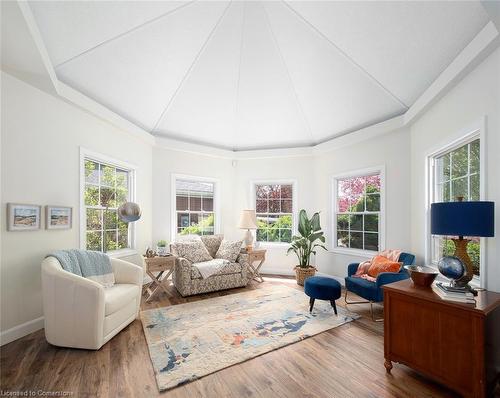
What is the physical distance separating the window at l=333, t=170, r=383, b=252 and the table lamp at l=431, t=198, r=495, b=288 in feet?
7.51

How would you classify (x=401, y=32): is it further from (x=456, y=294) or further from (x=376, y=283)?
(x=376, y=283)

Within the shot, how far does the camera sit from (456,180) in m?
2.92

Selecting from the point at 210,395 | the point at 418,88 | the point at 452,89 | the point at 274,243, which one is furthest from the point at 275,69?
the point at 210,395

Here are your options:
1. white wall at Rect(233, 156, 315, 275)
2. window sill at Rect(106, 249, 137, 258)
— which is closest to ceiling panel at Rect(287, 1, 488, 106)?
white wall at Rect(233, 156, 315, 275)

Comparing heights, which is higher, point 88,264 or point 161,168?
point 161,168

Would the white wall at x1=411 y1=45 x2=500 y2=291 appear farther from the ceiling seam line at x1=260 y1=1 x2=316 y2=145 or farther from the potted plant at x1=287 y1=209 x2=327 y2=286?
the ceiling seam line at x1=260 y1=1 x2=316 y2=145

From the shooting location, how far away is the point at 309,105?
4418 millimetres

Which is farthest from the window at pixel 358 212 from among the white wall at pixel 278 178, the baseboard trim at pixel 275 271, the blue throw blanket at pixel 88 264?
the blue throw blanket at pixel 88 264

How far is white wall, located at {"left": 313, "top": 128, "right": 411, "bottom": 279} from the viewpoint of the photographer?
395 centimetres

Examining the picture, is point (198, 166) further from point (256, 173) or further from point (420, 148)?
point (420, 148)

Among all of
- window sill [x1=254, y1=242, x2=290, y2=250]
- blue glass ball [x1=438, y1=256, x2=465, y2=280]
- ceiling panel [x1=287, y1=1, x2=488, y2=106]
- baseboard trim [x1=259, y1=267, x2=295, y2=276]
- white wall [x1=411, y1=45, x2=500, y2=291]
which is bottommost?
baseboard trim [x1=259, y1=267, x2=295, y2=276]

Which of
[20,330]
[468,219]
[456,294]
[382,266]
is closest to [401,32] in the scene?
[468,219]

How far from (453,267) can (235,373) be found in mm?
1989

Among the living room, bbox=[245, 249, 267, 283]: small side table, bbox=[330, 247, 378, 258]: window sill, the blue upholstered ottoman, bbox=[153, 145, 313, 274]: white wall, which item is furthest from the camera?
bbox=[153, 145, 313, 274]: white wall
